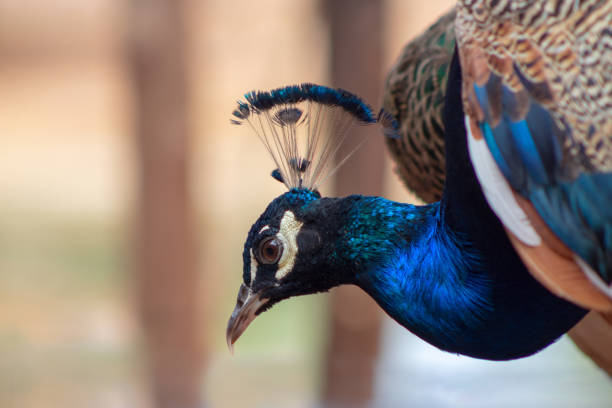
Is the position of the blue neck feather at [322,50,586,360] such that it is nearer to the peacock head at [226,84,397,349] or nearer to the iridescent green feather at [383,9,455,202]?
the peacock head at [226,84,397,349]

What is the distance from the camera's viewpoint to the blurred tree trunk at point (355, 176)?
284 centimetres

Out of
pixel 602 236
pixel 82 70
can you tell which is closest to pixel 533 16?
pixel 602 236

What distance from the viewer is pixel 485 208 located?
1157mm

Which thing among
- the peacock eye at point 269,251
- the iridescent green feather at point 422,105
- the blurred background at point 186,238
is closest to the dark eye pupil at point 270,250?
the peacock eye at point 269,251

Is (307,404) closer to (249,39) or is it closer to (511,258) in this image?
(249,39)

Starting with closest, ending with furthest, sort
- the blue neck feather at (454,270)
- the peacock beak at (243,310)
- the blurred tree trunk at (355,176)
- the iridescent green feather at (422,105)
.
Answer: the blue neck feather at (454,270), the peacock beak at (243,310), the iridescent green feather at (422,105), the blurred tree trunk at (355,176)

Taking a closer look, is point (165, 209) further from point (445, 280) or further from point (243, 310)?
point (445, 280)

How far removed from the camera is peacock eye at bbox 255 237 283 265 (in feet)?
4.17

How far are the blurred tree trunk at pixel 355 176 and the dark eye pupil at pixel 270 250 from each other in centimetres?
142

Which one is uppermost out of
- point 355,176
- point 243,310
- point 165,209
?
point 355,176

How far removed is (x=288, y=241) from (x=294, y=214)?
0.05 metres

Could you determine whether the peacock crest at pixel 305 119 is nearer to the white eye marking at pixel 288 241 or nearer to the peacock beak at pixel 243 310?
the white eye marking at pixel 288 241

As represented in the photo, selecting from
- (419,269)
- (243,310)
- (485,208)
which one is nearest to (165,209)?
(243,310)

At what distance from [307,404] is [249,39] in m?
1.73
